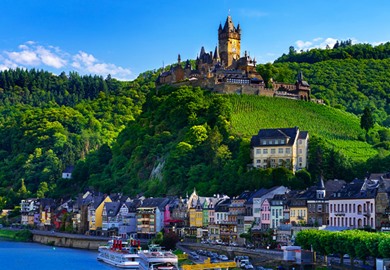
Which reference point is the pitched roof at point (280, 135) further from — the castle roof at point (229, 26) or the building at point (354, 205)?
the castle roof at point (229, 26)

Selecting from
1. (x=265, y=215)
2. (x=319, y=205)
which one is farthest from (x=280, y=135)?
(x=319, y=205)

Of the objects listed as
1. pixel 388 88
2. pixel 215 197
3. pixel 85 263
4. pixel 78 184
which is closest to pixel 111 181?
pixel 78 184

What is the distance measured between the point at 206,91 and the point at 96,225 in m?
29.9

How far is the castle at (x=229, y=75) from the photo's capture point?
127556 mm

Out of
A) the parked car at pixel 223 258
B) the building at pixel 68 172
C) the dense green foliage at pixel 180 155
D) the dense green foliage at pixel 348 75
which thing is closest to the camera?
the parked car at pixel 223 258

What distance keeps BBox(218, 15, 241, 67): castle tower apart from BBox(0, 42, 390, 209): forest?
795cm

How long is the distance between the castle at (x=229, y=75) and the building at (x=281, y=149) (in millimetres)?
27123

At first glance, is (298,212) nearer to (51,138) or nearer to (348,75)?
(51,138)

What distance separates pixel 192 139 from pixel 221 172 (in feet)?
32.4

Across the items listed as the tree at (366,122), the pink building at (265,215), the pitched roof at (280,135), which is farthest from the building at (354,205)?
the tree at (366,122)

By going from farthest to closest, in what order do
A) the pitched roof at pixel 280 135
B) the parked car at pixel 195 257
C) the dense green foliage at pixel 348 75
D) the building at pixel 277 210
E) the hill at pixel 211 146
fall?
the dense green foliage at pixel 348 75
the pitched roof at pixel 280 135
the hill at pixel 211 146
the building at pixel 277 210
the parked car at pixel 195 257

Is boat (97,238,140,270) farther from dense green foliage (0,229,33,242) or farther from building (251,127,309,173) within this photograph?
dense green foliage (0,229,33,242)

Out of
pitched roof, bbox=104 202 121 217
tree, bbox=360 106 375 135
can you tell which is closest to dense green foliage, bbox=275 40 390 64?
tree, bbox=360 106 375 135

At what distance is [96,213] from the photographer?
10919cm
